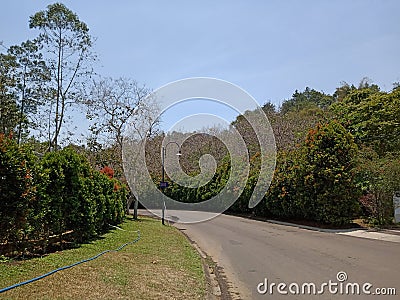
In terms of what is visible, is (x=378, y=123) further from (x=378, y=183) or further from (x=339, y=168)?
(x=378, y=183)

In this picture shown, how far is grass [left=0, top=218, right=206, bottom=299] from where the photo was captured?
615cm

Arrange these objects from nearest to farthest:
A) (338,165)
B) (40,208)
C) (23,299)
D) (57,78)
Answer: (23,299) < (40,208) < (338,165) < (57,78)

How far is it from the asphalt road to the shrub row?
12.8ft

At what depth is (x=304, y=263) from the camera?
10.1 m

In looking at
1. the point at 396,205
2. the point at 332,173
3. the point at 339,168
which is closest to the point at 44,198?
the point at 332,173

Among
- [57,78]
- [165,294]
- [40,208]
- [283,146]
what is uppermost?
[57,78]

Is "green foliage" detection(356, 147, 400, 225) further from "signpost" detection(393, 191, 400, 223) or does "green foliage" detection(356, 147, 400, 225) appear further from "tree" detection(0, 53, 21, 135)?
"tree" detection(0, 53, 21, 135)

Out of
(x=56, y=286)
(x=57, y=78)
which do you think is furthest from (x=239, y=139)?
(x=56, y=286)

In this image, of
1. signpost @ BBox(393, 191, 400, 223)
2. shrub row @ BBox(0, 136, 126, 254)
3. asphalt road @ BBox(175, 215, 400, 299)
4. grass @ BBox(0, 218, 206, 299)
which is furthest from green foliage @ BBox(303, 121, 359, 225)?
grass @ BBox(0, 218, 206, 299)

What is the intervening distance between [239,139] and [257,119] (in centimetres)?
230

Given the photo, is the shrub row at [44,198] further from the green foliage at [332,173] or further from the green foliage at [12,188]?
the green foliage at [332,173]

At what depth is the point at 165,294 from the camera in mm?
6688

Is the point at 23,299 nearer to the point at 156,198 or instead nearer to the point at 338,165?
the point at 338,165

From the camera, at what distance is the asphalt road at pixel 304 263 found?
755 centimetres
